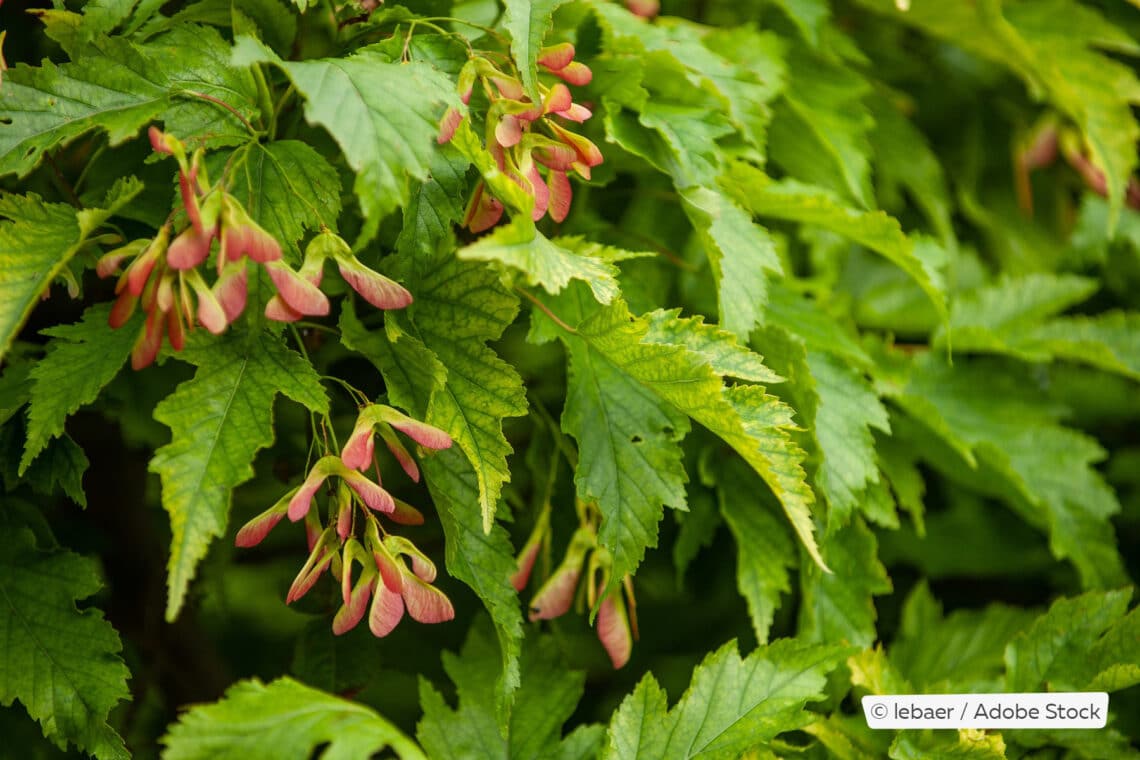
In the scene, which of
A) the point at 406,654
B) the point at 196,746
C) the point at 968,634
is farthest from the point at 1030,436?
the point at 196,746

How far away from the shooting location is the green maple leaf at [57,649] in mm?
657

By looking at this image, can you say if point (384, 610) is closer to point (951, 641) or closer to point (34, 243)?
point (34, 243)

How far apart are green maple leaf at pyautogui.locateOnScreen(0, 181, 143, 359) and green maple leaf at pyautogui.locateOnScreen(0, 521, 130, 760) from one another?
22 cm

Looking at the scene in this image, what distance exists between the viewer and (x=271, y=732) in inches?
21.1

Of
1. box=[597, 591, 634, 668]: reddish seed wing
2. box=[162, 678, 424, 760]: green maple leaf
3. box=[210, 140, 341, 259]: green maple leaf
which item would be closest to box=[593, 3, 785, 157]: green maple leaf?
box=[210, 140, 341, 259]: green maple leaf

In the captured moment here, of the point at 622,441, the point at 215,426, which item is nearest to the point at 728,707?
the point at 622,441

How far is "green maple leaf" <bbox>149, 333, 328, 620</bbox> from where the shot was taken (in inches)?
20.5

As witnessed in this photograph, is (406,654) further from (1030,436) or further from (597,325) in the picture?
(1030,436)

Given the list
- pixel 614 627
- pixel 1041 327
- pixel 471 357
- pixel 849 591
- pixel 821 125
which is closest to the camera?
pixel 471 357

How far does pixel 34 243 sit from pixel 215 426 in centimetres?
16

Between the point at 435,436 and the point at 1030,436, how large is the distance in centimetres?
71

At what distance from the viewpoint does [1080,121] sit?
1.02 metres

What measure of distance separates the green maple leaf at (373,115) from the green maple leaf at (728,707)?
1.35 ft

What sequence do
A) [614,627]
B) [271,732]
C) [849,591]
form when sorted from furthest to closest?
[849,591] → [614,627] → [271,732]
